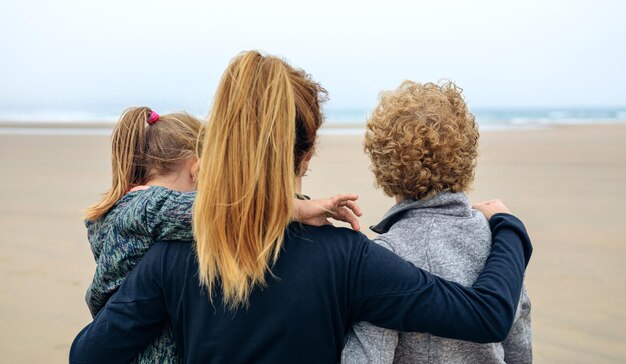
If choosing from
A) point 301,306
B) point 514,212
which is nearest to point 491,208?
point 301,306

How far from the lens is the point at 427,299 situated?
1533 mm

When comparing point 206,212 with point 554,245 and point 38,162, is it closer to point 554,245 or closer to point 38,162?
point 554,245

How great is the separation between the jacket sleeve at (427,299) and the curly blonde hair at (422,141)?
311 mm

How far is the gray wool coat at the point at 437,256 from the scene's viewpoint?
65.3 inches

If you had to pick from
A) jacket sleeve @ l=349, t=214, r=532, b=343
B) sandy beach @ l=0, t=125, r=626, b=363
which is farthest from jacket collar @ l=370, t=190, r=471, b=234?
sandy beach @ l=0, t=125, r=626, b=363

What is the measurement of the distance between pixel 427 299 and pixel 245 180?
1.65ft

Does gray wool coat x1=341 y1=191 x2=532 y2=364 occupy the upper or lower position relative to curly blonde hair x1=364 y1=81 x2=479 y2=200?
lower

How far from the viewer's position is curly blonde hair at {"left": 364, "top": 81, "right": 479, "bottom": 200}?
178 cm

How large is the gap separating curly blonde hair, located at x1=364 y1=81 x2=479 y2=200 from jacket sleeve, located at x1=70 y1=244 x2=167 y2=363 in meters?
0.68

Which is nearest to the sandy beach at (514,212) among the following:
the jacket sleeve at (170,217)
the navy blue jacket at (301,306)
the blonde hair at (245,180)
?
the navy blue jacket at (301,306)

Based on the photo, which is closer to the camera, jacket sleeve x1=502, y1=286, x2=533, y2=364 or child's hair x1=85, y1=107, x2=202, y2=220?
jacket sleeve x1=502, y1=286, x2=533, y2=364

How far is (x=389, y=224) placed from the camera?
75.9 inches

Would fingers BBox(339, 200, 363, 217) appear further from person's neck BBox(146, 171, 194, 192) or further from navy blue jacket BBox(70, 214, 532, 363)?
person's neck BBox(146, 171, 194, 192)

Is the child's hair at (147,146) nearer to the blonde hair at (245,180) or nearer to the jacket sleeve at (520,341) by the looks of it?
the blonde hair at (245,180)
